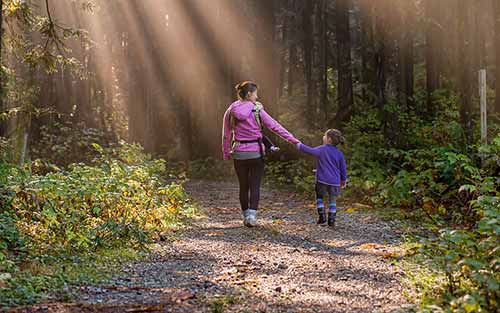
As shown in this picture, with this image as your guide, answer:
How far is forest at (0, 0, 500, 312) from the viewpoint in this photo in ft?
18.0

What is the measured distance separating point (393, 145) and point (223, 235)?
23.1 ft

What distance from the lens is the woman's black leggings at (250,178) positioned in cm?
982

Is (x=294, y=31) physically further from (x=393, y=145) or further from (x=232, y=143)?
(x=232, y=143)

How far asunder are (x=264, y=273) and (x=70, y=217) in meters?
2.81

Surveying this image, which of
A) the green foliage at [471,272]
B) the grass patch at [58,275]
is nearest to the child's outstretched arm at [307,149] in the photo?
the grass patch at [58,275]

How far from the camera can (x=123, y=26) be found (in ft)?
89.7

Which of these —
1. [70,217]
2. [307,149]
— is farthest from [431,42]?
[70,217]

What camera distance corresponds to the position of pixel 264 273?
6.23 m

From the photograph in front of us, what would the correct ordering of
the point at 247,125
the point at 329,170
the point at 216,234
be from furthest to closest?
the point at 329,170 → the point at 247,125 → the point at 216,234

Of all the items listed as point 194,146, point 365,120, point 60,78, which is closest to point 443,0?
point 365,120

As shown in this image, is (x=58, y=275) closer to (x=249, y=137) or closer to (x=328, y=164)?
(x=249, y=137)

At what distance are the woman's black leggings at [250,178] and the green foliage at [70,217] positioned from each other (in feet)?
3.94

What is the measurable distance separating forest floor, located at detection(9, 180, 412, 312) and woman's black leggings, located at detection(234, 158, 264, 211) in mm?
396

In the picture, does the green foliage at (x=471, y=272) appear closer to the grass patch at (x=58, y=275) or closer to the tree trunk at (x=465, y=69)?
the grass patch at (x=58, y=275)
